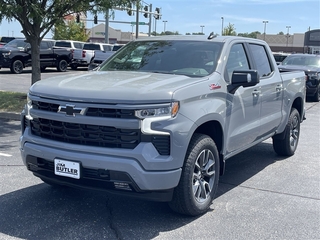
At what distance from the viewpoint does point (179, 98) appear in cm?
414

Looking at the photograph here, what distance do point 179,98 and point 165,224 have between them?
4.25 feet

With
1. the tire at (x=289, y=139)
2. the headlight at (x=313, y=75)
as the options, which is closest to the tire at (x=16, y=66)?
the headlight at (x=313, y=75)

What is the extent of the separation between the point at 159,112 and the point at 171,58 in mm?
1592

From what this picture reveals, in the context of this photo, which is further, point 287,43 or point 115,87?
point 287,43

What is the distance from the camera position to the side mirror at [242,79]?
5.01 m

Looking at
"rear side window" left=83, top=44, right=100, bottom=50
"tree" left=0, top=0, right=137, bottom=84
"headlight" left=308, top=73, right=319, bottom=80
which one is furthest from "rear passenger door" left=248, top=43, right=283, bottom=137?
"rear side window" left=83, top=44, right=100, bottom=50

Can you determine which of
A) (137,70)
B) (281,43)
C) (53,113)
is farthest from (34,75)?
(281,43)

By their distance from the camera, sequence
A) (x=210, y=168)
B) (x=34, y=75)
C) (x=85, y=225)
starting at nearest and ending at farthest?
(x=85, y=225) → (x=210, y=168) → (x=34, y=75)

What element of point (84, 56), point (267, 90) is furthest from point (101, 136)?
point (84, 56)

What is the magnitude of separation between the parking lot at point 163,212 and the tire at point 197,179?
173 mm

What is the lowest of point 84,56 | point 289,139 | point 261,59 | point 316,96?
point 316,96

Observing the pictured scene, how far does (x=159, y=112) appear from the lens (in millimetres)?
4035

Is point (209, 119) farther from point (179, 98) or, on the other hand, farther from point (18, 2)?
point (18, 2)

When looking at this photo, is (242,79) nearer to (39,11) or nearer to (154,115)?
(154,115)
